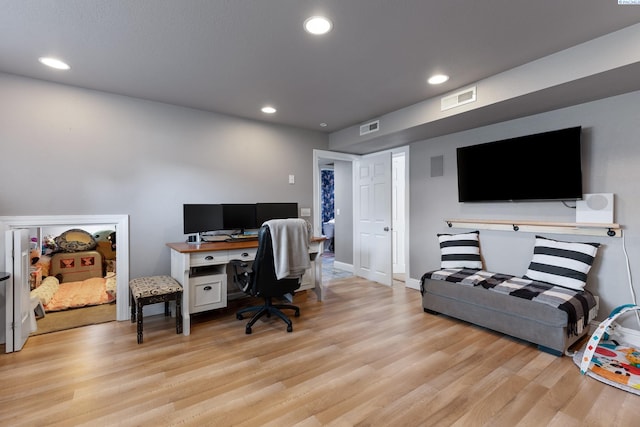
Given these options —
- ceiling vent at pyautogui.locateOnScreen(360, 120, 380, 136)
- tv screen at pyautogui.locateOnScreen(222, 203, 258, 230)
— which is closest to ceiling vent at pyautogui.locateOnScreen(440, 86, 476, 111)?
ceiling vent at pyautogui.locateOnScreen(360, 120, 380, 136)

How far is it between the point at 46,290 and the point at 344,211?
4.26 m

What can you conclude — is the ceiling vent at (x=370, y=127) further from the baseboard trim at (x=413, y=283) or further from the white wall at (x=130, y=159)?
the baseboard trim at (x=413, y=283)

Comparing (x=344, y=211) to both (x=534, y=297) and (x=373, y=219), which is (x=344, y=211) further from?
(x=534, y=297)

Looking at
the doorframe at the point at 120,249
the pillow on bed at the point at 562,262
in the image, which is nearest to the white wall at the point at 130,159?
the doorframe at the point at 120,249

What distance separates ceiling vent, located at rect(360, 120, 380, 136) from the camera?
3.86 meters

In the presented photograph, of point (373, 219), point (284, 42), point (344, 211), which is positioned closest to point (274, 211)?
point (373, 219)

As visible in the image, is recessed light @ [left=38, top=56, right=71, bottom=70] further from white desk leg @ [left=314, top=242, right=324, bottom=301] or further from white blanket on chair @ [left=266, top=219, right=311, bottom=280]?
white desk leg @ [left=314, top=242, right=324, bottom=301]

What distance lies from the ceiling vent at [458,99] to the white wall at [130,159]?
2.19 meters

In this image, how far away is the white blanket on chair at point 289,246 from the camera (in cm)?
273

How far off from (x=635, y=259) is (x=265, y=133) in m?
4.03

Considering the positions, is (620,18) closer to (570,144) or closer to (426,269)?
(570,144)

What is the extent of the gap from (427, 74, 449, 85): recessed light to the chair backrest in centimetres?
203

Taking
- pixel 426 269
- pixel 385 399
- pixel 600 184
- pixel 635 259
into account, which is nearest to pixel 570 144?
pixel 600 184

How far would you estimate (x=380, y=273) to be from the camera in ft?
14.9
